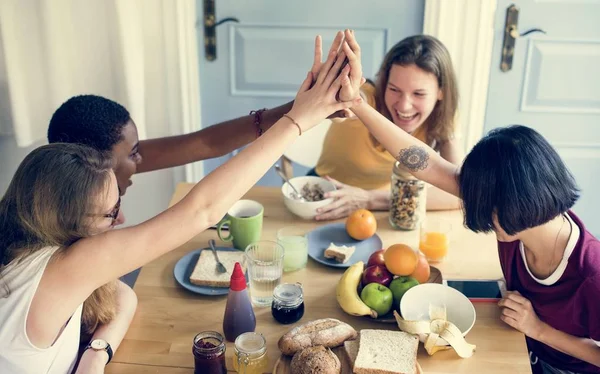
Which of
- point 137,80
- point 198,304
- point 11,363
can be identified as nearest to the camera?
point 11,363

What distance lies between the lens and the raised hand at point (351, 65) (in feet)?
4.69

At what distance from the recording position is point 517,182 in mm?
1290

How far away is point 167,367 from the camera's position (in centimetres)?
123

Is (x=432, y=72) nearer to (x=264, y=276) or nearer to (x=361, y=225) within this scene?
(x=361, y=225)

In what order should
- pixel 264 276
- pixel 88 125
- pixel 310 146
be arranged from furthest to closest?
pixel 310 146 < pixel 88 125 < pixel 264 276

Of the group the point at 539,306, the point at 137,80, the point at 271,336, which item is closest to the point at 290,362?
the point at 271,336

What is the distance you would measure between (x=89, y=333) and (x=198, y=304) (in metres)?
0.26

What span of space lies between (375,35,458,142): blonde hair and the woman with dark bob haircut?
0.61m

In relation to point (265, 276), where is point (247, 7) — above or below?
above

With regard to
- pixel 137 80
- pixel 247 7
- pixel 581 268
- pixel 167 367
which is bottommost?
pixel 167 367

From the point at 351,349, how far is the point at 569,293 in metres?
0.54

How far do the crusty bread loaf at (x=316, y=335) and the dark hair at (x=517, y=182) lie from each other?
410mm

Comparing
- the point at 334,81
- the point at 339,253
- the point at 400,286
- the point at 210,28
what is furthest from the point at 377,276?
the point at 210,28

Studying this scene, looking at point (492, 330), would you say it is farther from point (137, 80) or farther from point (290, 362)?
point (137, 80)
